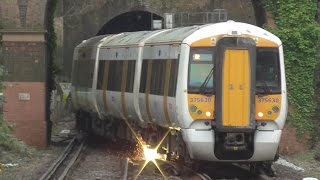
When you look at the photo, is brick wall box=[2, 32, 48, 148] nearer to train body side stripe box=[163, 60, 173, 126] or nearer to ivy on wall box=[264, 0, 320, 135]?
ivy on wall box=[264, 0, 320, 135]

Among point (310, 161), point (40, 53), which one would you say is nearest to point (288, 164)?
point (310, 161)

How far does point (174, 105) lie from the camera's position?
13539 millimetres

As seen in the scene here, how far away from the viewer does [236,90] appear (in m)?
13.0

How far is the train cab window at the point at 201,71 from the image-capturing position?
1314 centimetres

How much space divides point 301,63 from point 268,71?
20.0ft

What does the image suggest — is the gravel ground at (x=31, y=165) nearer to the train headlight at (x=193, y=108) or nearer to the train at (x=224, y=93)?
the train at (x=224, y=93)

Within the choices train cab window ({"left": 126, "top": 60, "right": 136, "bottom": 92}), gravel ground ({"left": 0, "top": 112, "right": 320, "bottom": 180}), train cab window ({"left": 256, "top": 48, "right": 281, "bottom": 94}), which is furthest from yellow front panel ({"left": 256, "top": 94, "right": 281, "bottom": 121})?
train cab window ({"left": 126, "top": 60, "right": 136, "bottom": 92})

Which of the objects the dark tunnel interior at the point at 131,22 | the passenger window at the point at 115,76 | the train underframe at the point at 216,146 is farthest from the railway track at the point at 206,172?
the dark tunnel interior at the point at 131,22

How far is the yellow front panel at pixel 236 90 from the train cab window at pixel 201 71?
0.98 ft

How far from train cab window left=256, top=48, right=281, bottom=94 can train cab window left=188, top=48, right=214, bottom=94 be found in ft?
3.07

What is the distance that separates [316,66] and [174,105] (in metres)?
7.82

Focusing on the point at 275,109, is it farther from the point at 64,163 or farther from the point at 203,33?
the point at 64,163

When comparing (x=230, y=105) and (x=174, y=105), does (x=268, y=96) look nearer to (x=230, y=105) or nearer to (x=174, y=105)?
(x=230, y=105)

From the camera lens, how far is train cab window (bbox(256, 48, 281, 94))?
13384mm
